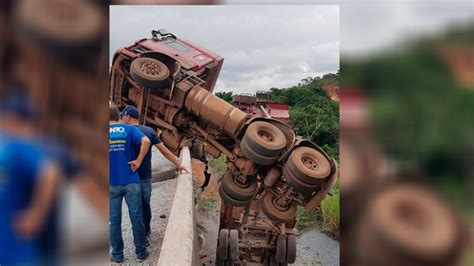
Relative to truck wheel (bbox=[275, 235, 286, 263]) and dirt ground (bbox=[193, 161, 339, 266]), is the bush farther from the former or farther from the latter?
truck wheel (bbox=[275, 235, 286, 263])

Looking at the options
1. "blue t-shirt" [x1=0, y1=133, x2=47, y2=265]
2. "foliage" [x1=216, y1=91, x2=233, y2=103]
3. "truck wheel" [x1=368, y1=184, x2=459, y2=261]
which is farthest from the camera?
"foliage" [x1=216, y1=91, x2=233, y2=103]

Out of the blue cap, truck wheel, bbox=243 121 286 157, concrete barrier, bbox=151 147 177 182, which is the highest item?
the blue cap

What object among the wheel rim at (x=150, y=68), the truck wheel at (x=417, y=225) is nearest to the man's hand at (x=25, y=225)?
the wheel rim at (x=150, y=68)

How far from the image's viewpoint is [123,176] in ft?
5.61

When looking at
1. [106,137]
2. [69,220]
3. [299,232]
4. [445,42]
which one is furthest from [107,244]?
[445,42]

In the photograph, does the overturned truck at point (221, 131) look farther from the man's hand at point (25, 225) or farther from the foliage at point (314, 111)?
the man's hand at point (25, 225)

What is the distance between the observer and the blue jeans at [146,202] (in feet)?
5.89

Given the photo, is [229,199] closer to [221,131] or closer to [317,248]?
[221,131]

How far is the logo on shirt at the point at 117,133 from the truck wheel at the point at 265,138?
457mm

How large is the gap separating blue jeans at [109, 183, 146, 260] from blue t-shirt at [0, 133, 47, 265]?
12.6 inches

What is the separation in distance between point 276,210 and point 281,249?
17 centimetres

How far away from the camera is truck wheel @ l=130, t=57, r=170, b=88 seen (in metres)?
1.74

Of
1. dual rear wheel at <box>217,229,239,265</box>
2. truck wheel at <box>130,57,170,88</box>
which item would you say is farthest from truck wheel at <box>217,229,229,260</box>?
truck wheel at <box>130,57,170,88</box>

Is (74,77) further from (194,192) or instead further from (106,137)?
(194,192)
